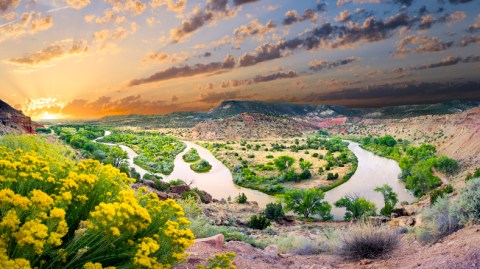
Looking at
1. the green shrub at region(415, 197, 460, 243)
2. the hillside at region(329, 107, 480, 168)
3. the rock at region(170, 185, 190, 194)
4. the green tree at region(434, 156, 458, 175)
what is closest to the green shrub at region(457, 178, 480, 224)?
the green shrub at region(415, 197, 460, 243)

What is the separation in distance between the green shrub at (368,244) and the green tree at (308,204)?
30167 mm

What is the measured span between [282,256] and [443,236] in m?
4.04

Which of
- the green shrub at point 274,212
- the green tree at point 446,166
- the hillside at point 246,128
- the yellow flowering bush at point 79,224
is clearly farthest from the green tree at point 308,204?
the hillside at point 246,128

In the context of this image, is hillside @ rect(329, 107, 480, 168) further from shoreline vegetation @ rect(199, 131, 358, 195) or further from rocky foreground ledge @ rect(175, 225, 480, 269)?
rocky foreground ledge @ rect(175, 225, 480, 269)

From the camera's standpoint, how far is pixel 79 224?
14.3 feet

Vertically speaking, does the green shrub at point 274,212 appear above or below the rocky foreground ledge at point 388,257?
below

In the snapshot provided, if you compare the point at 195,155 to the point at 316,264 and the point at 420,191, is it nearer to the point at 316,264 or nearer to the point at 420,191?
the point at 420,191

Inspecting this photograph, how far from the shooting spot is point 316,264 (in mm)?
8805

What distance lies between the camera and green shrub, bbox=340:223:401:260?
893 cm

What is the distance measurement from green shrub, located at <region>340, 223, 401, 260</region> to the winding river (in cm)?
3214

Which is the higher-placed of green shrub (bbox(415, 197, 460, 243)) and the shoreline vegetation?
green shrub (bbox(415, 197, 460, 243))

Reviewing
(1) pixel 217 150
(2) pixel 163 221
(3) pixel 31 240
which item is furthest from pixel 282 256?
(1) pixel 217 150

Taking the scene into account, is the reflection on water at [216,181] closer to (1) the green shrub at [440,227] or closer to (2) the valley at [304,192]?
(2) the valley at [304,192]

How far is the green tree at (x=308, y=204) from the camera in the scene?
38938mm
